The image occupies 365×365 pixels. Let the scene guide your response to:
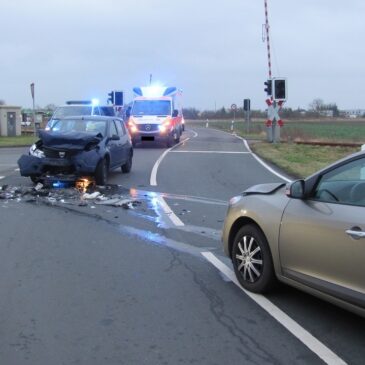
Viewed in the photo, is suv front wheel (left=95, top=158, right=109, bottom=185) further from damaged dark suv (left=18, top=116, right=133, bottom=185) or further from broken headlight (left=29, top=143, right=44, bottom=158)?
broken headlight (left=29, top=143, right=44, bottom=158)

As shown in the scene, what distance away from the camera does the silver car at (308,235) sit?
4188mm

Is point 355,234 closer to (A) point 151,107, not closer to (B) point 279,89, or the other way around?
(B) point 279,89

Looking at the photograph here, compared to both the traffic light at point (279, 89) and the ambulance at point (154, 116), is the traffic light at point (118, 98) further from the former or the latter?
the traffic light at point (279, 89)

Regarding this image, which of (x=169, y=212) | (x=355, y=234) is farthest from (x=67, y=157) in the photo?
(x=355, y=234)

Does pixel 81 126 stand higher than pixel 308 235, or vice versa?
pixel 81 126

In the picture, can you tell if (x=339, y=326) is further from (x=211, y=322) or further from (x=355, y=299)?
(x=211, y=322)

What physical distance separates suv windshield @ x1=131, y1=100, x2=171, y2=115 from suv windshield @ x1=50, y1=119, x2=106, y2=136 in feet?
47.8

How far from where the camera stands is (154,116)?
93.1ft

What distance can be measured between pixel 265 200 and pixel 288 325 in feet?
3.93

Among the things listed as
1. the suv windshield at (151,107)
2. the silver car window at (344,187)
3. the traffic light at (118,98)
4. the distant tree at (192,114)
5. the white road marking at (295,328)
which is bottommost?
the white road marking at (295,328)

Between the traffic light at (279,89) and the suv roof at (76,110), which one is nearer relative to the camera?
the suv roof at (76,110)

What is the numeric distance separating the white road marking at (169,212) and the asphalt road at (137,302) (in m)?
0.03

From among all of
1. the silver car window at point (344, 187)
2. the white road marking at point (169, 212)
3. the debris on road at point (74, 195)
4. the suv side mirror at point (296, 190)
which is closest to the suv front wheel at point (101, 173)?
the debris on road at point (74, 195)

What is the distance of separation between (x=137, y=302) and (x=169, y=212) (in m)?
4.70
